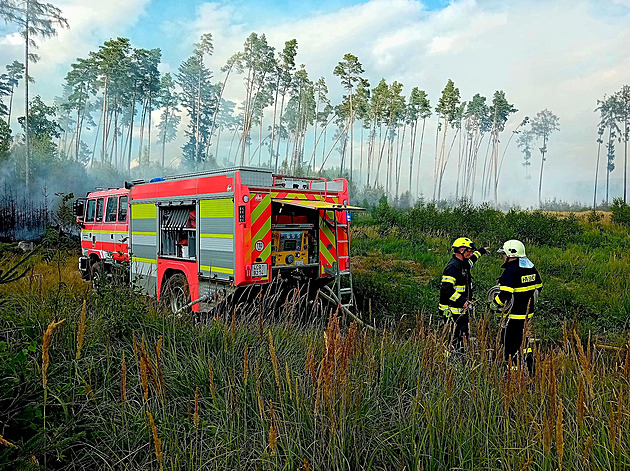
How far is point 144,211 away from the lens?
30.2 feet

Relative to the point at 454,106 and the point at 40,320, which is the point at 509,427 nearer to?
the point at 40,320

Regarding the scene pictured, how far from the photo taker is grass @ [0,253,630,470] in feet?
7.02

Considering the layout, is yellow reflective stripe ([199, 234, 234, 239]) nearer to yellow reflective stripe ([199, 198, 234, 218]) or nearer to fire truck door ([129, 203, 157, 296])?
yellow reflective stripe ([199, 198, 234, 218])

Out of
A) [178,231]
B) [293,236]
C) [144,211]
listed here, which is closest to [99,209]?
[144,211]

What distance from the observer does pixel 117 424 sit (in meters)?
2.87

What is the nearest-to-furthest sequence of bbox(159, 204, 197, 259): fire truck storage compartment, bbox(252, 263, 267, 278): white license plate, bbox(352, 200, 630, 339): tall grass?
bbox(252, 263, 267, 278): white license plate
bbox(159, 204, 197, 259): fire truck storage compartment
bbox(352, 200, 630, 339): tall grass

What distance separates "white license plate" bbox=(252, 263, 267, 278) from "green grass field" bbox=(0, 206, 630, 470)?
2342 millimetres

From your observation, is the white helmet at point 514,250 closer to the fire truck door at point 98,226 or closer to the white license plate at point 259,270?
the white license plate at point 259,270

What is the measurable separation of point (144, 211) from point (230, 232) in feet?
10.1

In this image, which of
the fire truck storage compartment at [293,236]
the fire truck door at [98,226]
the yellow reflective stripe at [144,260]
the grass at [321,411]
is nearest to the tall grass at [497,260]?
the fire truck storage compartment at [293,236]

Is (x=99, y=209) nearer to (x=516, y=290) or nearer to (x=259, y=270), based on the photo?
(x=259, y=270)

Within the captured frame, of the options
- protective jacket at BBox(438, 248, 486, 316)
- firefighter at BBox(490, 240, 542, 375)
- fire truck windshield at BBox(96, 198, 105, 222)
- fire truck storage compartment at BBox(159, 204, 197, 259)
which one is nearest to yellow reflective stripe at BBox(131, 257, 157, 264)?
fire truck storage compartment at BBox(159, 204, 197, 259)

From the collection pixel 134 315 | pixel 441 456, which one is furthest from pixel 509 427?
pixel 134 315

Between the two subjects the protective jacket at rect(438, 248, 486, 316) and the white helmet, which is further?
the protective jacket at rect(438, 248, 486, 316)
